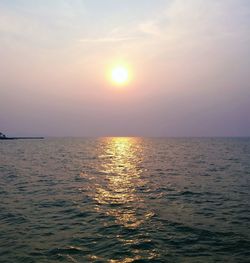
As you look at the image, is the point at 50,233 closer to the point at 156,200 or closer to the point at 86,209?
the point at 86,209

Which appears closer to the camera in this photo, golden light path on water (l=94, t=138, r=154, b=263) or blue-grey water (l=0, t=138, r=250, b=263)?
blue-grey water (l=0, t=138, r=250, b=263)

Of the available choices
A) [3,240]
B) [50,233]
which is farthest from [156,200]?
[3,240]

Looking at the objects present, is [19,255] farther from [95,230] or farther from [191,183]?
[191,183]

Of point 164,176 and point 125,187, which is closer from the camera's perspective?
point 125,187

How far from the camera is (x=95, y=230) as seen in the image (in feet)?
57.7

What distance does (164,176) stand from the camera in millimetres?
41688

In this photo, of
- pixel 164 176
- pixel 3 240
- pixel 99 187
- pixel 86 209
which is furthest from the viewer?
pixel 164 176

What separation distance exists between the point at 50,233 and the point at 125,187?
17086 millimetres

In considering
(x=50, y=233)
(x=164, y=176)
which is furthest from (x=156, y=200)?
(x=164, y=176)

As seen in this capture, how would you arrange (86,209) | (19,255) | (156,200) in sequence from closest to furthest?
(19,255) < (86,209) < (156,200)

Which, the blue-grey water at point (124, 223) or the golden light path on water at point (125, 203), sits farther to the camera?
the golden light path on water at point (125, 203)

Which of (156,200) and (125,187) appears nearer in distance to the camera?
(156,200)

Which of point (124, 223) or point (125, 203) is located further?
point (125, 203)

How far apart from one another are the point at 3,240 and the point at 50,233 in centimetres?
244
